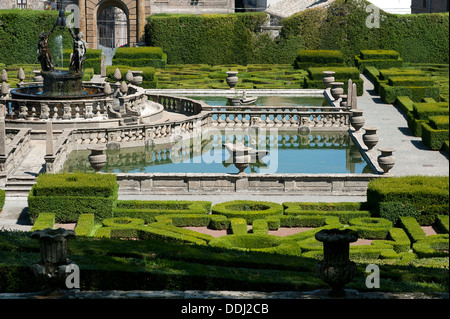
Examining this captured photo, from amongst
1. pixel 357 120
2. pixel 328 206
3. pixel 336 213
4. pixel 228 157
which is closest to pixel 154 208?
pixel 328 206

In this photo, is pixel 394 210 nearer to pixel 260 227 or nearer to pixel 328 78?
pixel 260 227

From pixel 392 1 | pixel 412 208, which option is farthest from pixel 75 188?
pixel 392 1

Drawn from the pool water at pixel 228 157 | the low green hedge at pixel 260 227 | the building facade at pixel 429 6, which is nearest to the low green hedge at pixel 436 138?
the pool water at pixel 228 157

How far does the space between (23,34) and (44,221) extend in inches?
1504

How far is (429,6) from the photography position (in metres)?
66.2

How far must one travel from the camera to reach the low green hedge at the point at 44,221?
839 inches

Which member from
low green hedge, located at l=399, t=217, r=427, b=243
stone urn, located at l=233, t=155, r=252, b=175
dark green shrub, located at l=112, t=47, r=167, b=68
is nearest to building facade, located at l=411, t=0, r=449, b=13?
dark green shrub, located at l=112, t=47, r=167, b=68

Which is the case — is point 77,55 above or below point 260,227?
above

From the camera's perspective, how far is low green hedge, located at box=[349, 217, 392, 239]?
21172mm

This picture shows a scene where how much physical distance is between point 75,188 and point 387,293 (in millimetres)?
11783

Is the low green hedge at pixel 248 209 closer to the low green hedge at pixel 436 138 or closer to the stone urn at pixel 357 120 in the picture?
the low green hedge at pixel 436 138

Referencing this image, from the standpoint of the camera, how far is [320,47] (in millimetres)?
58656
